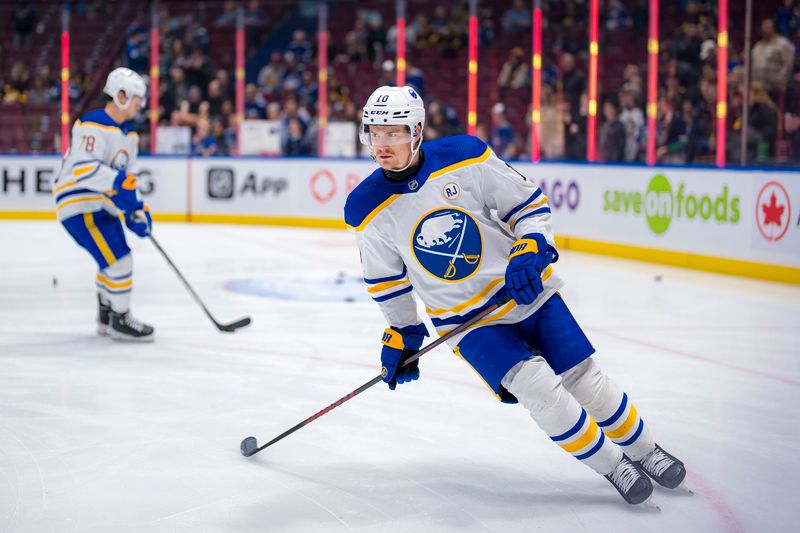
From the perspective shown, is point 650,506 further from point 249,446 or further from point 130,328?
point 130,328

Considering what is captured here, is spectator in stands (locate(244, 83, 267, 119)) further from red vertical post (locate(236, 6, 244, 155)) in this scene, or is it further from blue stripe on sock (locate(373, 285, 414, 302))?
blue stripe on sock (locate(373, 285, 414, 302))

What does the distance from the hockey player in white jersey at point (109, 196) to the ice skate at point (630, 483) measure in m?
3.02

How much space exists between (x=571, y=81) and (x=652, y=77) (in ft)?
3.31

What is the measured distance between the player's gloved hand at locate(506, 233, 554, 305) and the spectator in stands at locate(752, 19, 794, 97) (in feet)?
17.5

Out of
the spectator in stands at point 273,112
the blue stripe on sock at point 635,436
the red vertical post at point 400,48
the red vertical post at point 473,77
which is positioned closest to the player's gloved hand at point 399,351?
the blue stripe on sock at point 635,436

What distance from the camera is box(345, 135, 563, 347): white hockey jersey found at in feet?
9.28

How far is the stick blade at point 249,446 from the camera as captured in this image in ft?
10.7

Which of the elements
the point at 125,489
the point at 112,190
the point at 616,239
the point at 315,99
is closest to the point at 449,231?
the point at 125,489

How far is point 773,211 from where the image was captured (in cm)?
732

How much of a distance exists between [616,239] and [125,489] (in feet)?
21.2

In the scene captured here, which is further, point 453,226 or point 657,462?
point 657,462

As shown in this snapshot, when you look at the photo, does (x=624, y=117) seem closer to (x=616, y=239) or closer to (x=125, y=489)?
(x=616, y=239)

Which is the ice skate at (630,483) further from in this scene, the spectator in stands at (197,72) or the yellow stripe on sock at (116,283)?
the spectator in stands at (197,72)

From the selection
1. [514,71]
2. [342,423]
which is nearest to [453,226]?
[342,423]
